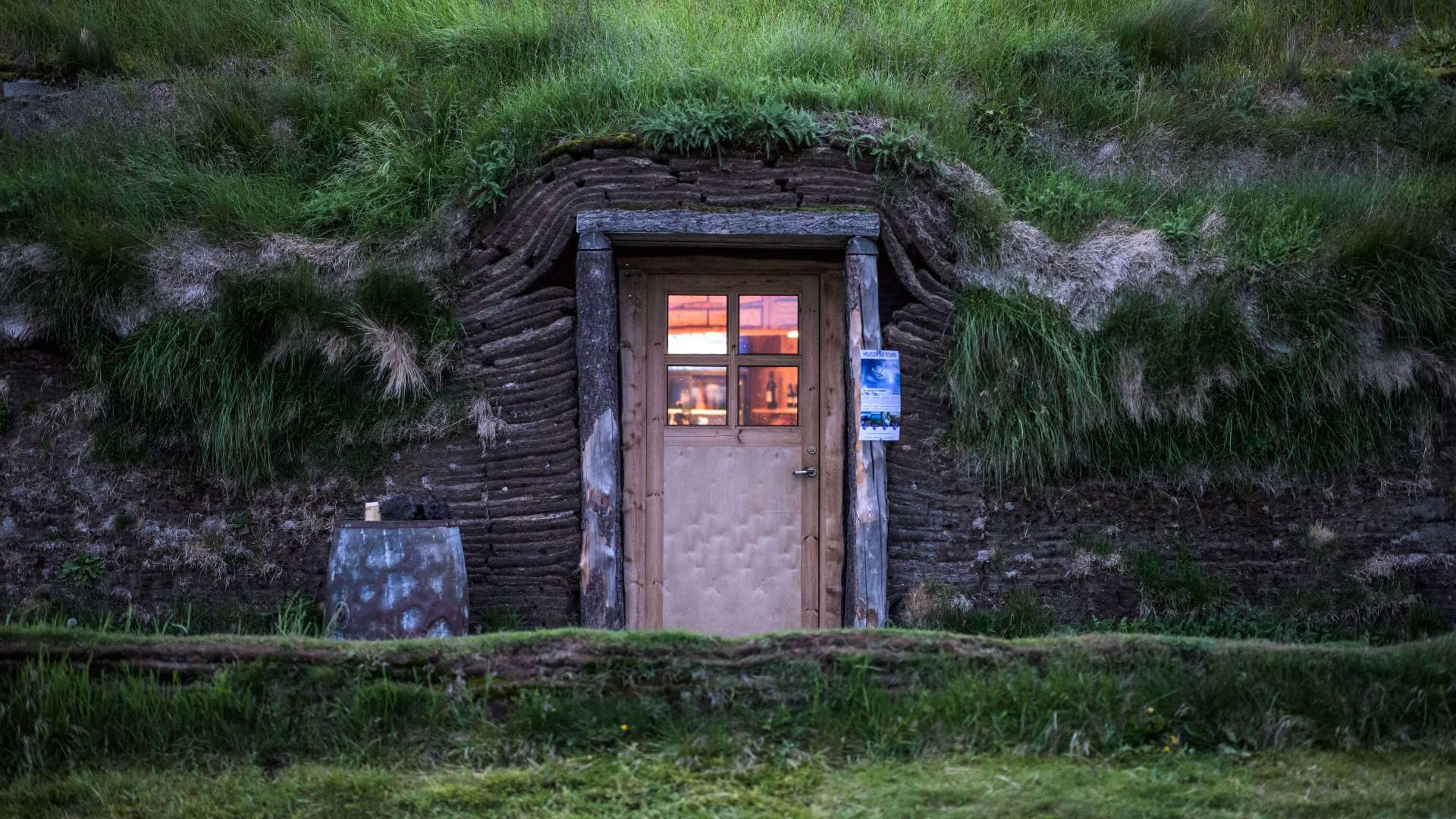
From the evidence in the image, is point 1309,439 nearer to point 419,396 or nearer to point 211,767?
point 419,396

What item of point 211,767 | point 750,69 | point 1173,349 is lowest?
point 211,767

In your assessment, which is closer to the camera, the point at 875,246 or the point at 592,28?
the point at 875,246

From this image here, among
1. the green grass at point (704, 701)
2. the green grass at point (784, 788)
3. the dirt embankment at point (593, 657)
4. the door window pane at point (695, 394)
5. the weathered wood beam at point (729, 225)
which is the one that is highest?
the weathered wood beam at point (729, 225)

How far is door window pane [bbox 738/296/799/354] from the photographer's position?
718 centimetres

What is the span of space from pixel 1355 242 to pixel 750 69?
4.03 meters

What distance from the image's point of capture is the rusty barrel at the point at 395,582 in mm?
5746

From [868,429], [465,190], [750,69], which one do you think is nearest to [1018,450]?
[868,429]

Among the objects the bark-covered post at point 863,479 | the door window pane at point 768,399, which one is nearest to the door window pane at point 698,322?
the door window pane at point 768,399

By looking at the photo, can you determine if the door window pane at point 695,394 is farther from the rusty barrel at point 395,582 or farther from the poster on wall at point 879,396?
the rusty barrel at point 395,582

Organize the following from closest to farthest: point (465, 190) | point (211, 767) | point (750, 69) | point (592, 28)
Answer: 1. point (211, 767)
2. point (465, 190)
3. point (750, 69)
4. point (592, 28)

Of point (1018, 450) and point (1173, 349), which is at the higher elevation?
point (1173, 349)

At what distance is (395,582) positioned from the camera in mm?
5809

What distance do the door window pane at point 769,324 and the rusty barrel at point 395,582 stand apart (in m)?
2.32

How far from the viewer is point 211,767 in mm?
3850
